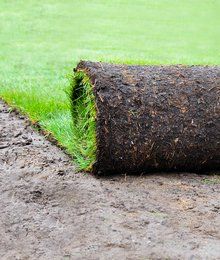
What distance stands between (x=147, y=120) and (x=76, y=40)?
851 cm

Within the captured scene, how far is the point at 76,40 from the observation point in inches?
524

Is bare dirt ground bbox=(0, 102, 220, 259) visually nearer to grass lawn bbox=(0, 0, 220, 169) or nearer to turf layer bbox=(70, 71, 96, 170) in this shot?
turf layer bbox=(70, 71, 96, 170)

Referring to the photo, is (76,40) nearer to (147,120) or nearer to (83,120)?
(83,120)

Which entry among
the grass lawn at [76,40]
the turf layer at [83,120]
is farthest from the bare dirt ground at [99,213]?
the grass lawn at [76,40]

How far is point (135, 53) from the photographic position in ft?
40.1

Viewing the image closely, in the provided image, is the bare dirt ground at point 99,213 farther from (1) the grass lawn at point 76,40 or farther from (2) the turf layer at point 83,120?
(1) the grass lawn at point 76,40

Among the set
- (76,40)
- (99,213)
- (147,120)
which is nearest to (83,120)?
(147,120)

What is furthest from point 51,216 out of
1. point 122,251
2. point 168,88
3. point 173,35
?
point 173,35

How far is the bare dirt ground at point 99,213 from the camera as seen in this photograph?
369 centimetres

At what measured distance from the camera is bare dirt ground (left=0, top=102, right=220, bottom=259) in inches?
145

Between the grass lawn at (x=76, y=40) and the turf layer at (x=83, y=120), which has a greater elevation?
the turf layer at (x=83, y=120)

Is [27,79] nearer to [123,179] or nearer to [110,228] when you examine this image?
[123,179]

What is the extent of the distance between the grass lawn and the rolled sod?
573 millimetres

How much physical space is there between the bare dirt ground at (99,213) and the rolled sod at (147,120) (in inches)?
5.6
